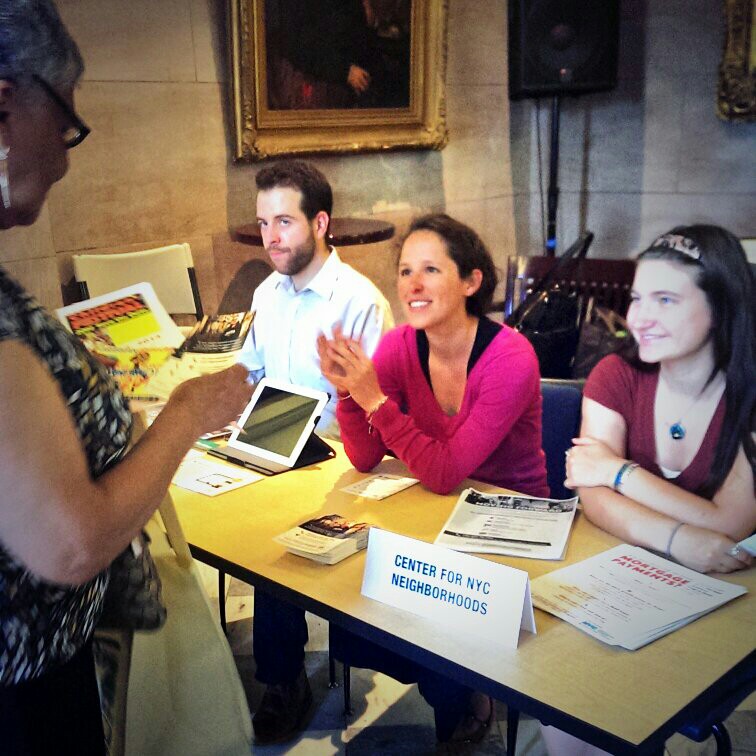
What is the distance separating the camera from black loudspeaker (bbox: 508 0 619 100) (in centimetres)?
471

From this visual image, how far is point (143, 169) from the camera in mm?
3701

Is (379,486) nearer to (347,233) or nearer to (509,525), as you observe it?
(509,525)

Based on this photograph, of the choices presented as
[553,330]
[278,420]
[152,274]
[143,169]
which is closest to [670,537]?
[278,420]

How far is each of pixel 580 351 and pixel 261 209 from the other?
132 cm

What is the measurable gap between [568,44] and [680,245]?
11.4ft

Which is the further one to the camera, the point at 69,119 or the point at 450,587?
the point at 450,587

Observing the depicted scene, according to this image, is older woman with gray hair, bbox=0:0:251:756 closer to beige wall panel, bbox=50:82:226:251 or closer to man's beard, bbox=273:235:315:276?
man's beard, bbox=273:235:315:276

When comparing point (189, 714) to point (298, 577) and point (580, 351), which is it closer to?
point (298, 577)

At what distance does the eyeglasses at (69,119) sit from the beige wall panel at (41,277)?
226cm

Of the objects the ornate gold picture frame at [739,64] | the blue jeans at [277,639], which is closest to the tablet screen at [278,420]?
the blue jeans at [277,639]

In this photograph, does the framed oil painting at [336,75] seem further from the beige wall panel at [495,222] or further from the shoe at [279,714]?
the shoe at [279,714]

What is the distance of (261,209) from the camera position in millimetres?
3154

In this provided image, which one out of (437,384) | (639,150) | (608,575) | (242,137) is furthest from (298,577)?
(639,150)

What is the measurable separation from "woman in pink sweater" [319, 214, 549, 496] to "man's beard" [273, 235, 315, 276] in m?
0.90
